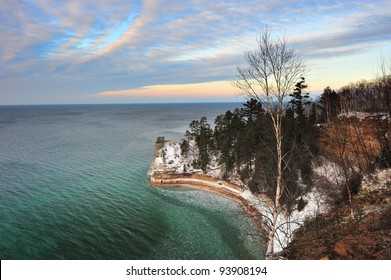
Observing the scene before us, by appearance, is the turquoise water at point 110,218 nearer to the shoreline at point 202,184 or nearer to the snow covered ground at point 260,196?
the shoreline at point 202,184

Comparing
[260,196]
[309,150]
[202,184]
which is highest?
[309,150]

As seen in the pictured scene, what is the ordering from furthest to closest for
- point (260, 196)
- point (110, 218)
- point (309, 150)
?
1. point (260, 196)
2. point (110, 218)
3. point (309, 150)

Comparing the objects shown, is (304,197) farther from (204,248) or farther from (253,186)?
(204,248)

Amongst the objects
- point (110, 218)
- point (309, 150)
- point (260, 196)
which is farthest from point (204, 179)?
point (309, 150)

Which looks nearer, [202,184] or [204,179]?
[202,184]

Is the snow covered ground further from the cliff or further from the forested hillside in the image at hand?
the forested hillside

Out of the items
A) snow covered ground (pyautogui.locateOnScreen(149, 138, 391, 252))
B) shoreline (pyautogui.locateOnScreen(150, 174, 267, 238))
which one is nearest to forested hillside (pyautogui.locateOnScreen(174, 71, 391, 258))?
snow covered ground (pyautogui.locateOnScreen(149, 138, 391, 252))

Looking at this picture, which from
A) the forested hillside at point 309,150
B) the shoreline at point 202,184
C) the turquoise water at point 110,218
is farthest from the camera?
the shoreline at point 202,184

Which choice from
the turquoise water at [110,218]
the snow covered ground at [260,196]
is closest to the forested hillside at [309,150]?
the snow covered ground at [260,196]

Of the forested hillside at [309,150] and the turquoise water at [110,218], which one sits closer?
the turquoise water at [110,218]

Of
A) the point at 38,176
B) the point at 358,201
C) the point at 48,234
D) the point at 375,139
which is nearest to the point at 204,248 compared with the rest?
the point at 358,201

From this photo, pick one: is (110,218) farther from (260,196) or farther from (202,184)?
(260,196)
